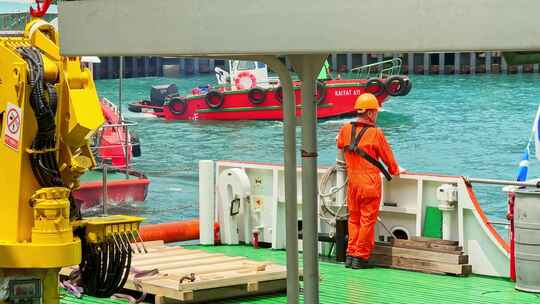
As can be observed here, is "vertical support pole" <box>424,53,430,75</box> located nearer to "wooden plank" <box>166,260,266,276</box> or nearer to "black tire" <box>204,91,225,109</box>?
"black tire" <box>204,91,225,109</box>

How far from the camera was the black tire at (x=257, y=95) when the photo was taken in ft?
131

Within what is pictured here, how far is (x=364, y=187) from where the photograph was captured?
10.3m

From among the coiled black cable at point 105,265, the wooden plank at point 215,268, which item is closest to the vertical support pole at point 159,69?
the wooden plank at point 215,268

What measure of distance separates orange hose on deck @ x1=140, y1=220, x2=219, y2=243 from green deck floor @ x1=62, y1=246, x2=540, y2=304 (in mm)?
1972

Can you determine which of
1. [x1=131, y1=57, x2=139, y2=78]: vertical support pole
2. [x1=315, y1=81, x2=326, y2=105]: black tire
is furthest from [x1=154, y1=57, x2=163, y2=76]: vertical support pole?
[x1=315, y1=81, x2=326, y2=105]: black tire

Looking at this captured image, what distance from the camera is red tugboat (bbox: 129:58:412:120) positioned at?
39.8 m

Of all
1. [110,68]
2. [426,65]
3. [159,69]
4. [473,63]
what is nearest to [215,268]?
[426,65]

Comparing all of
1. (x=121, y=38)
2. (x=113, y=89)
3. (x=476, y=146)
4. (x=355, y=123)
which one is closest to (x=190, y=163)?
(x=476, y=146)

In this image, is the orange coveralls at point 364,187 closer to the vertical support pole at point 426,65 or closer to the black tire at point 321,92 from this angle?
the black tire at point 321,92

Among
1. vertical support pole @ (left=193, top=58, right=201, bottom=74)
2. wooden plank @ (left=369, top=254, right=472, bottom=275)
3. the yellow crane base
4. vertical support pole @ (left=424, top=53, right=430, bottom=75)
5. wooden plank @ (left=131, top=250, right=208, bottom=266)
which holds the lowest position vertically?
wooden plank @ (left=369, top=254, right=472, bottom=275)

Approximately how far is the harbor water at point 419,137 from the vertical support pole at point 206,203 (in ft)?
60.0

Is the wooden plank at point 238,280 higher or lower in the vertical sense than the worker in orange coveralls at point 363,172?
lower

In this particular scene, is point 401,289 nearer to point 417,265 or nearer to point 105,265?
point 417,265

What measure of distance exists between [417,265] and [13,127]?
176 inches
